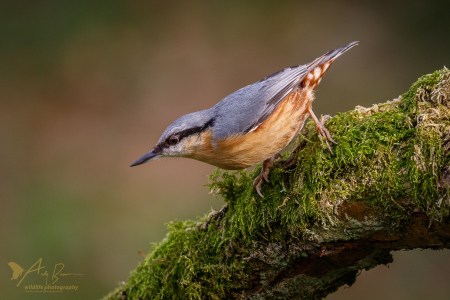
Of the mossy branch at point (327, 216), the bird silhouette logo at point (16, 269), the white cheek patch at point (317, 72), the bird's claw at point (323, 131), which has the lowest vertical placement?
the bird silhouette logo at point (16, 269)

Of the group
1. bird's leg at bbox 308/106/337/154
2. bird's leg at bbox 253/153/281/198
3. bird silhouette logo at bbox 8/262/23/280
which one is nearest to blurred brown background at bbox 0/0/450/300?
bird silhouette logo at bbox 8/262/23/280

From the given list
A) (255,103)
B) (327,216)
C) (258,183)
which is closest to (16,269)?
(258,183)

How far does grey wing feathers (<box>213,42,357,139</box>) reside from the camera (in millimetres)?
2227

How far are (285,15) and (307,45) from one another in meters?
0.65

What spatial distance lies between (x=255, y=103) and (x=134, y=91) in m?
3.91

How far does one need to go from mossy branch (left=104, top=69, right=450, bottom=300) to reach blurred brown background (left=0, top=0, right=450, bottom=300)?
8.82 ft

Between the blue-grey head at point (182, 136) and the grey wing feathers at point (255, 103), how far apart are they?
11cm

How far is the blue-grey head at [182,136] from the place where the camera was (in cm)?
232

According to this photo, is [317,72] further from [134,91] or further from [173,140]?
[134,91]

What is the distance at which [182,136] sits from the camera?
2.33 metres

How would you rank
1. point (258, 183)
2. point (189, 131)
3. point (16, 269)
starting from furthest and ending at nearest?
point (16, 269), point (189, 131), point (258, 183)

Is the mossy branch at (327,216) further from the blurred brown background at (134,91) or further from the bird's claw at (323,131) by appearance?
the blurred brown background at (134,91)

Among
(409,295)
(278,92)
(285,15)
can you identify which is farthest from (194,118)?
(285,15)

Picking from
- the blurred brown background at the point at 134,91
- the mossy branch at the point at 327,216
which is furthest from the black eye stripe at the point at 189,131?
the blurred brown background at the point at 134,91
